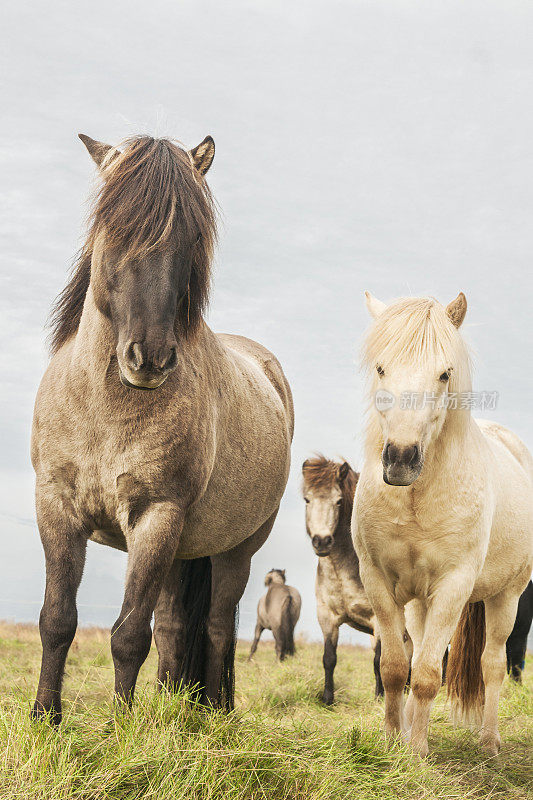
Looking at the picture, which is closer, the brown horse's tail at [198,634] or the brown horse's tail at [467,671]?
the brown horse's tail at [198,634]

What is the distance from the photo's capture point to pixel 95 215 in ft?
11.5

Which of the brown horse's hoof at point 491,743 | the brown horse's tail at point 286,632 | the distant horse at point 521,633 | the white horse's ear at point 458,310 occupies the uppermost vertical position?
the white horse's ear at point 458,310

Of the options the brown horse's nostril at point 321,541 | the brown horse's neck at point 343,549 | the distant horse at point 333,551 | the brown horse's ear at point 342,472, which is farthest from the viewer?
the brown horse's neck at point 343,549

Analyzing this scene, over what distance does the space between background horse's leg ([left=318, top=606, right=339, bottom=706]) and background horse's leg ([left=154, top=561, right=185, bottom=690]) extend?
3.92 meters

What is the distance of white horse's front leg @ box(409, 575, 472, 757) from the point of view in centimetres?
406

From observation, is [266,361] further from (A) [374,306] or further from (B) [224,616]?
(B) [224,616]

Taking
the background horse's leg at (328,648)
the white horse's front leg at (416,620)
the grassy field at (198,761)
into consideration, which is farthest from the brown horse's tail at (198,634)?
the background horse's leg at (328,648)

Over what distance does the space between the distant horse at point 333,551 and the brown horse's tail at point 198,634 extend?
3.81 meters

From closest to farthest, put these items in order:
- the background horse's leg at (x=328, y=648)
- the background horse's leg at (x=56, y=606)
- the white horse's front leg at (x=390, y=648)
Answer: the background horse's leg at (x=56, y=606) < the white horse's front leg at (x=390, y=648) < the background horse's leg at (x=328, y=648)

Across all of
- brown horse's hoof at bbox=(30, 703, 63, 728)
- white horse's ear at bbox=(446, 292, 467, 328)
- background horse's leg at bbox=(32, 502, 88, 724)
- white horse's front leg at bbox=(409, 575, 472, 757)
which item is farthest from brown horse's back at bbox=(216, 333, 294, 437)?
brown horse's hoof at bbox=(30, 703, 63, 728)

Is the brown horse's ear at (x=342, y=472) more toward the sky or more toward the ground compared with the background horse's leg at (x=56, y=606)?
more toward the sky

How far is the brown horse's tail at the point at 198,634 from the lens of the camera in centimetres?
483

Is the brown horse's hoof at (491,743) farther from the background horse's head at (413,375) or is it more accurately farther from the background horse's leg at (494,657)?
the background horse's head at (413,375)

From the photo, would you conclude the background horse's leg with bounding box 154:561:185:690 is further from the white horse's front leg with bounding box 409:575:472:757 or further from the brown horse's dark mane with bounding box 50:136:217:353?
the brown horse's dark mane with bounding box 50:136:217:353
